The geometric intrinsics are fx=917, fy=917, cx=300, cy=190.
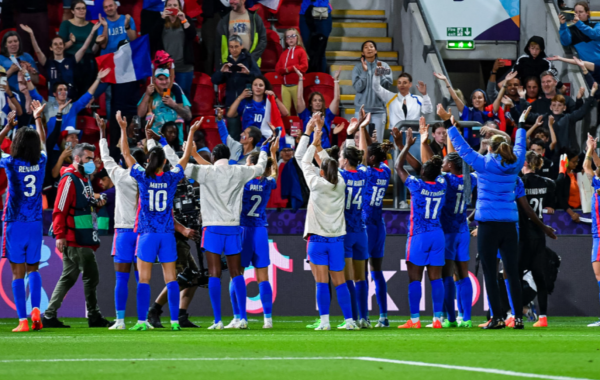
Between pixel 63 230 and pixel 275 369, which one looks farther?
pixel 63 230

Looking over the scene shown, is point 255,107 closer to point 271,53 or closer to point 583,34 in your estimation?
point 271,53

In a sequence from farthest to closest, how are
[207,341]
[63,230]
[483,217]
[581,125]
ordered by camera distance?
[581,125], [63,230], [483,217], [207,341]

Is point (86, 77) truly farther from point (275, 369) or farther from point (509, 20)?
point (275, 369)

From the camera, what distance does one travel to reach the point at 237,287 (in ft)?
35.4

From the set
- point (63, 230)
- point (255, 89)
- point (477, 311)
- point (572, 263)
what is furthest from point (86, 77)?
point (572, 263)

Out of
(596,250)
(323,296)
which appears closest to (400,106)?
(596,250)

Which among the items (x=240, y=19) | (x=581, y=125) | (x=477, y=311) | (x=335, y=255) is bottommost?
(x=477, y=311)

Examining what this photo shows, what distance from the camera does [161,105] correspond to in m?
15.4

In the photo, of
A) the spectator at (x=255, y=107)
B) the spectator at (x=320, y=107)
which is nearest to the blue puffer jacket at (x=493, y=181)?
the spectator at (x=320, y=107)

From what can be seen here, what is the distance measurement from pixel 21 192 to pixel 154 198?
1523mm

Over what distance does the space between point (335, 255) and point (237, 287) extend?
1.29 metres

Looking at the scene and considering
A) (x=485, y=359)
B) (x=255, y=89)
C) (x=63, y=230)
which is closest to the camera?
(x=485, y=359)

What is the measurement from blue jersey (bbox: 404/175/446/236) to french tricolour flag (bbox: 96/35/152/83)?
22.3ft

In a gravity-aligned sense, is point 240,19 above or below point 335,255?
above
